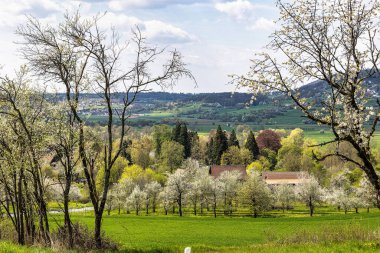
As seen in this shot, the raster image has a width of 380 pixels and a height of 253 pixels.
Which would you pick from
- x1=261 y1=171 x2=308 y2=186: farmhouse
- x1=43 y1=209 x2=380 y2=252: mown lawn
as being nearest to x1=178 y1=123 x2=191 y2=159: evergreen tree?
x1=261 y1=171 x2=308 y2=186: farmhouse

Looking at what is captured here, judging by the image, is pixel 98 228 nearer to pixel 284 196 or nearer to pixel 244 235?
pixel 244 235

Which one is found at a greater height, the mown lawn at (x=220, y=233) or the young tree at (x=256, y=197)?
the mown lawn at (x=220, y=233)

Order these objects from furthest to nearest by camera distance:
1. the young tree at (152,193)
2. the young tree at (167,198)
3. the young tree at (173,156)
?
the young tree at (173,156), the young tree at (152,193), the young tree at (167,198)

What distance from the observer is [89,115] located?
17281 mm

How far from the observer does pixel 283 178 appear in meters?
98.8

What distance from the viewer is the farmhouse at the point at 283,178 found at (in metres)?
93.5

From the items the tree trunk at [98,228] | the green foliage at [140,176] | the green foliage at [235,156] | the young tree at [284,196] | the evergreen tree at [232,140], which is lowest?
the young tree at [284,196]

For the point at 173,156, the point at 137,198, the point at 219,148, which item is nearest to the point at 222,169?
the point at 173,156

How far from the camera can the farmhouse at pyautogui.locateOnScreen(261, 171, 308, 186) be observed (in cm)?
9348

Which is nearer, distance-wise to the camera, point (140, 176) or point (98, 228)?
point (98, 228)

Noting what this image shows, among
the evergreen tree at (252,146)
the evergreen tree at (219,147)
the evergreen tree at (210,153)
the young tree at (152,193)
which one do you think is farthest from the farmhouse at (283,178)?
the young tree at (152,193)

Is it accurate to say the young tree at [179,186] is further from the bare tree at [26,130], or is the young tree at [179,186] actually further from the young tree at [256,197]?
the bare tree at [26,130]

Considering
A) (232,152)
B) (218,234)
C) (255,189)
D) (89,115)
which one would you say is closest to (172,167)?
(232,152)

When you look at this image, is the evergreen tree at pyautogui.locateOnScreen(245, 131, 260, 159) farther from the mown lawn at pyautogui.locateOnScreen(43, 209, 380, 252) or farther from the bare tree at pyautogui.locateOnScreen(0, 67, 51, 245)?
the bare tree at pyautogui.locateOnScreen(0, 67, 51, 245)
